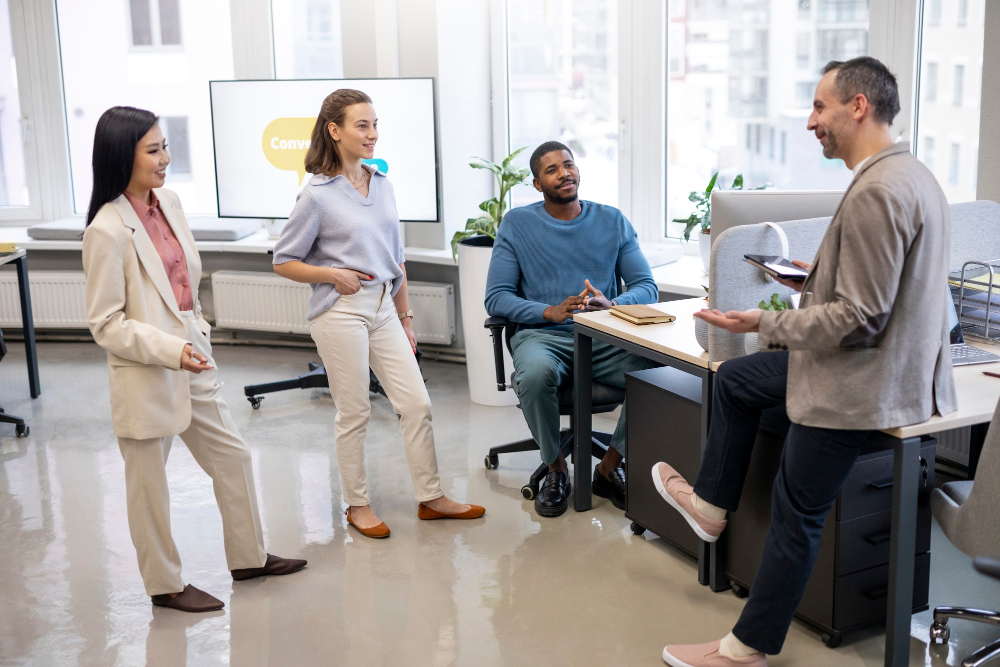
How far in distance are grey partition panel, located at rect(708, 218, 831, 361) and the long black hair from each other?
146 cm

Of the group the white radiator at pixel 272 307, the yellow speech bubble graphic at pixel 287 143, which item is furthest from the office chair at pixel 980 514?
the yellow speech bubble graphic at pixel 287 143

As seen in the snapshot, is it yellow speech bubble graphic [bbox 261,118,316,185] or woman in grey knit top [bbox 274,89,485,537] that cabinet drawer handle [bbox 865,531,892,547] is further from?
yellow speech bubble graphic [bbox 261,118,316,185]

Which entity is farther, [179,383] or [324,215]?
[324,215]

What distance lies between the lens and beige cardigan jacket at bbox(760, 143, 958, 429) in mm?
1813

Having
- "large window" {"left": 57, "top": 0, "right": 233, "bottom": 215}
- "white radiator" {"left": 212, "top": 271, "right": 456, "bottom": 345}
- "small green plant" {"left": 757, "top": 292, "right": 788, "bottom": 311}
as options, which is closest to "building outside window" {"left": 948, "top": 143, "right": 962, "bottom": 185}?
"small green plant" {"left": 757, "top": 292, "right": 788, "bottom": 311}

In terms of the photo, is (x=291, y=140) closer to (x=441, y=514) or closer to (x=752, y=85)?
(x=752, y=85)

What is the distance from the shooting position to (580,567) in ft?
9.22

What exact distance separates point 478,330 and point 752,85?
164 centimetres

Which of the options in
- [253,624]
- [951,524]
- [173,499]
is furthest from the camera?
[173,499]

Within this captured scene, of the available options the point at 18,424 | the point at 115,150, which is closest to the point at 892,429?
the point at 115,150

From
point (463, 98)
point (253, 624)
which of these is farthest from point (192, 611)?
point (463, 98)

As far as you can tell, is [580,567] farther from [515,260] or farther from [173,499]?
[173,499]

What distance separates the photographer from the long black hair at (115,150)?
7.55ft

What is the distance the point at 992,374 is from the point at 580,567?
4.01 feet
